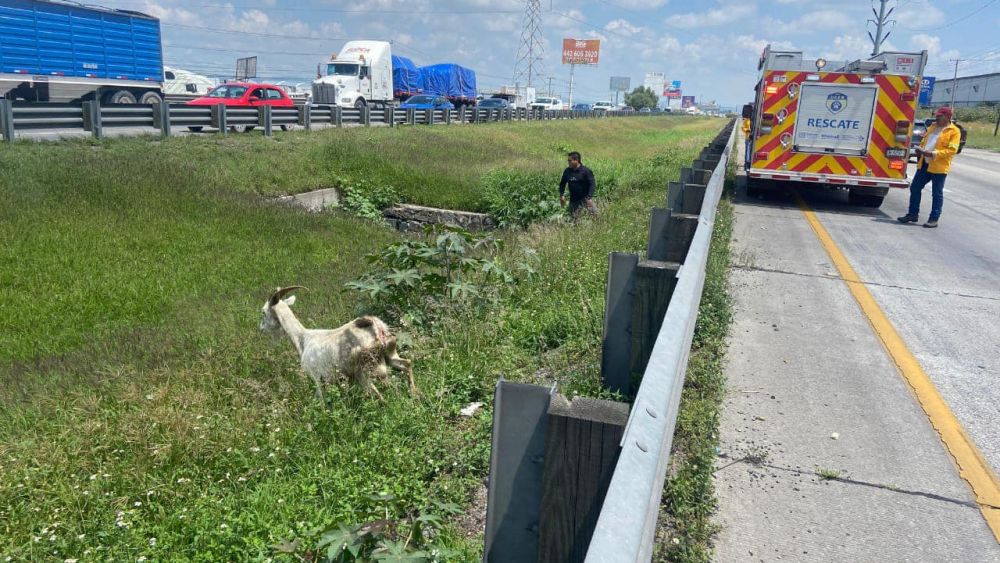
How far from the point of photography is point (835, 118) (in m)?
13.0

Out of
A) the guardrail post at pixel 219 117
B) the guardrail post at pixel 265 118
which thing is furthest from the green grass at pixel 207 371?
the guardrail post at pixel 265 118

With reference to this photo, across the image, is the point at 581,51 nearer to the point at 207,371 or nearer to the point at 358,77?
the point at 358,77

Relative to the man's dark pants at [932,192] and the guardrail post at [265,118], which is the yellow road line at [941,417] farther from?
the guardrail post at [265,118]

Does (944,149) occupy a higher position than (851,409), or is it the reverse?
(944,149)

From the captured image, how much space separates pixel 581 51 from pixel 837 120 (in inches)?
4680

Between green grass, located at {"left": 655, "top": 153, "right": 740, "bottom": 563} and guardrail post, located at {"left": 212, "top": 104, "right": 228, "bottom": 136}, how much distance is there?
1538 centimetres

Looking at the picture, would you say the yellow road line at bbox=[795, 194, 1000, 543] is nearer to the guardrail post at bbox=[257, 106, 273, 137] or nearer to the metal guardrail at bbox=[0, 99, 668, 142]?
the metal guardrail at bbox=[0, 99, 668, 142]

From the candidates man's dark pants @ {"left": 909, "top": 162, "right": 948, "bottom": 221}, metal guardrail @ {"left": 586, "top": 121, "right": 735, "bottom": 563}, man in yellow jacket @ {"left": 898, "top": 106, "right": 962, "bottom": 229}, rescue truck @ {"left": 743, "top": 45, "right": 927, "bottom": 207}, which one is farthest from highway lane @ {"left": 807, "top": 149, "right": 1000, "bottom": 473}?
metal guardrail @ {"left": 586, "top": 121, "right": 735, "bottom": 563}

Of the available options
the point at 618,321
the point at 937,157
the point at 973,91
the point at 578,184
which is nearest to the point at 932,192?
the point at 937,157

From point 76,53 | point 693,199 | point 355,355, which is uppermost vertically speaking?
point 76,53

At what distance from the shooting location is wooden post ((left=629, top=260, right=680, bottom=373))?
356 centimetres

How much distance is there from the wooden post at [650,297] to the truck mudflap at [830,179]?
10673 mm

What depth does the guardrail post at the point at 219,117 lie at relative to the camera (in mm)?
18062

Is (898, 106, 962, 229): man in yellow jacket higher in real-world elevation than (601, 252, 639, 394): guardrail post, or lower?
higher
